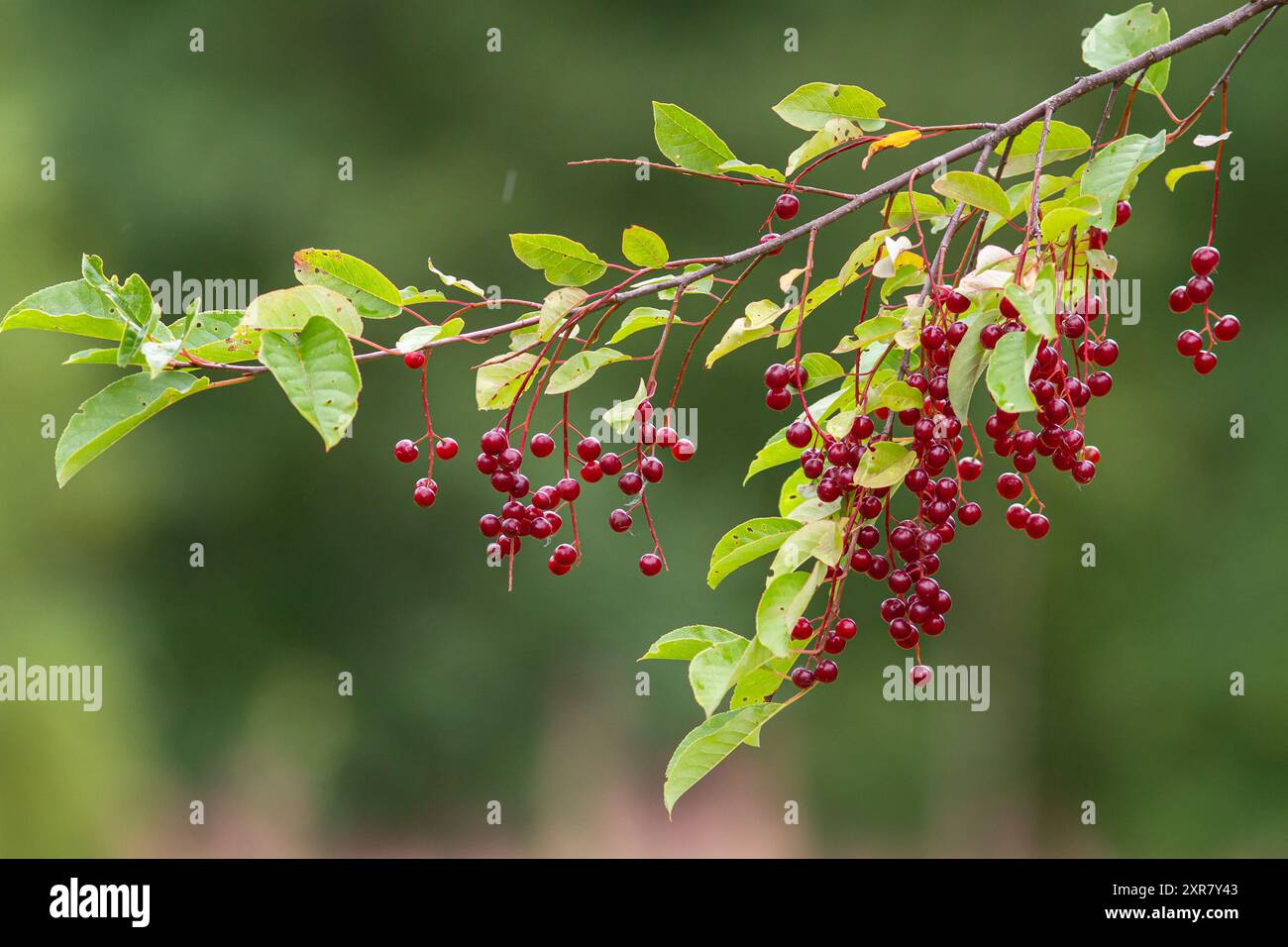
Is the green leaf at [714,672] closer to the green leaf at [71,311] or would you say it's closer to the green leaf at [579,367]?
the green leaf at [579,367]

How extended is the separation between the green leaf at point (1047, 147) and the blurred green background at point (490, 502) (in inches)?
172

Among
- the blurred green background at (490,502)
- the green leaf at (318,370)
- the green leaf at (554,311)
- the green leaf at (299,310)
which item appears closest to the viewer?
the green leaf at (318,370)

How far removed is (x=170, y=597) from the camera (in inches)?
255

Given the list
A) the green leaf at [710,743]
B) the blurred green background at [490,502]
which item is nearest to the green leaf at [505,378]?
the green leaf at [710,743]

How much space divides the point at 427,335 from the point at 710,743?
0.53 metres

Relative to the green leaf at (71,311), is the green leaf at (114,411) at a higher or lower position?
lower

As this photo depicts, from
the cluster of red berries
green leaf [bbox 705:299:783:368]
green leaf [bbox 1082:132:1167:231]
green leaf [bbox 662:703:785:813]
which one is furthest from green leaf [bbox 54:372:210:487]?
the cluster of red berries

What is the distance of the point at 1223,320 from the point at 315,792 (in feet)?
18.2

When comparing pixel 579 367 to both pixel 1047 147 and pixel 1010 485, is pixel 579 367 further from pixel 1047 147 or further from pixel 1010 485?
pixel 1047 147

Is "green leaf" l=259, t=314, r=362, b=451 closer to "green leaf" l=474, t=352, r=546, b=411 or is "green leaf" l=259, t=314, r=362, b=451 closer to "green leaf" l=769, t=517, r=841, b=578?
"green leaf" l=474, t=352, r=546, b=411

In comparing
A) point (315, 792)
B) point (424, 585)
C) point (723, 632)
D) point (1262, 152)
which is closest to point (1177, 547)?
point (1262, 152)

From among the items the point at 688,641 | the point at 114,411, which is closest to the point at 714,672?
the point at 688,641

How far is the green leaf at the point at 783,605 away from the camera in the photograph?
123 cm

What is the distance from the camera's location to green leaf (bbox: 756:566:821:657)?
4.05 ft
